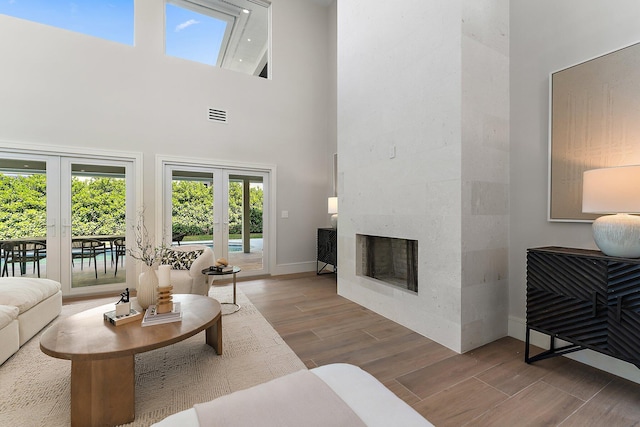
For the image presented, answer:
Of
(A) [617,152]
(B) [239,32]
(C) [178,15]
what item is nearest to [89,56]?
(C) [178,15]

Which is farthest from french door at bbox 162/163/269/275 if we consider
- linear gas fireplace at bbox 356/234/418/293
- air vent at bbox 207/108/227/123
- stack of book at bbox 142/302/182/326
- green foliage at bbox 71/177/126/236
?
stack of book at bbox 142/302/182/326

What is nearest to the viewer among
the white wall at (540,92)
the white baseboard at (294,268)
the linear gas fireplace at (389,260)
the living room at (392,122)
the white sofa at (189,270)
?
the white wall at (540,92)

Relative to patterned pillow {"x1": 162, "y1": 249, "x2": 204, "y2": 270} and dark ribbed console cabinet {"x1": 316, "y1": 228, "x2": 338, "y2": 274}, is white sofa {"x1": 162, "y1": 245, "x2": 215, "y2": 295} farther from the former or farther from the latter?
dark ribbed console cabinet {"x1": 316, "y1": 228, "x2": 338, "y2": 274}

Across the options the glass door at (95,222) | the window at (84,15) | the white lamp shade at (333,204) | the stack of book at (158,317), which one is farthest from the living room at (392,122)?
the stack of book at (158,317)

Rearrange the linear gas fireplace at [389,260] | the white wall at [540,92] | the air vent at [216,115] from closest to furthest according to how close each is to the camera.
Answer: the white wall at [540,92], the linear gas fireplace at [389,260], the air vent at [216,115]

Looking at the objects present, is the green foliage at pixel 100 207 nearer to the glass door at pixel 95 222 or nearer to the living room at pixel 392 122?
the glass door at pixel 95 222

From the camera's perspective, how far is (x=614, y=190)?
5.70 ft

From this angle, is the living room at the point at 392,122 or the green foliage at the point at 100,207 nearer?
the living room at the point at 392,122

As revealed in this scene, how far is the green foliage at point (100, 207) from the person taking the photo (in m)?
3.77

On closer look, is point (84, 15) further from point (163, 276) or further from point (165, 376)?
point (165, 376)

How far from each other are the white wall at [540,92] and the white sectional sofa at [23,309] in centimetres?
423

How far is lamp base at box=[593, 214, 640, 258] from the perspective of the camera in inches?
70.2

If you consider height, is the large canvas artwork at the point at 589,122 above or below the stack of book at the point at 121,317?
above

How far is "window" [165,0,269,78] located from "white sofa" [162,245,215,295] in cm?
318
